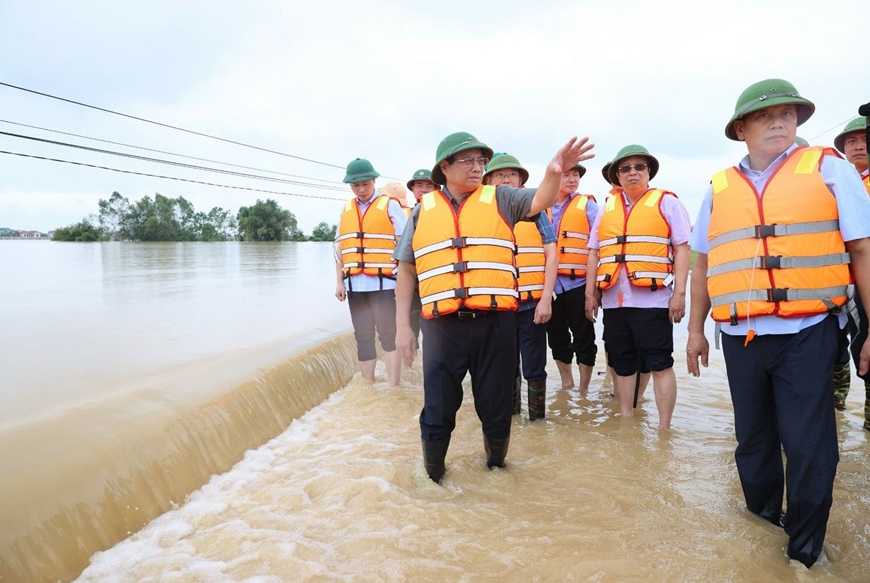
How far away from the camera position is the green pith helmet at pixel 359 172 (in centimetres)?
628

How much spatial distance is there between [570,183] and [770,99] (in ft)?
10.6

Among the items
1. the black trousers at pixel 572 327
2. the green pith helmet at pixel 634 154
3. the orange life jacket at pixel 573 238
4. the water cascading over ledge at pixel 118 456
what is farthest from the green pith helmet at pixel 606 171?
the water cascading over ledge at pixel 118 456

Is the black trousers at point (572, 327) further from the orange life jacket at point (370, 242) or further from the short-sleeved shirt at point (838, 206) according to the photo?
the short-sleeved shirt at point (838, 206)

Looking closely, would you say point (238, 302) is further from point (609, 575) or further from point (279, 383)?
point (609, 575)

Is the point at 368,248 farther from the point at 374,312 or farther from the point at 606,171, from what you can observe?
the point at 606,171

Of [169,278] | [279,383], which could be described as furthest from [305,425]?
[169,278]

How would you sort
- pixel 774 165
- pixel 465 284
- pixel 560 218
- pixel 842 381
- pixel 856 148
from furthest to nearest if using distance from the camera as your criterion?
pixel 560 218 < pixel 842 381 < pixel 856 148 < pixel 465 284 < pixel 774 165

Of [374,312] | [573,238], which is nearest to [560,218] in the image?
[573,238]

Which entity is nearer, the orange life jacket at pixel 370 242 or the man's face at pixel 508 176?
the man's face at pixel 508 176

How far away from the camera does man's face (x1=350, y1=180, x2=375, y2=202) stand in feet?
20.9

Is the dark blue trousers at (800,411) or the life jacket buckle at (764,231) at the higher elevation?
the life jacket buckle at (764,231)

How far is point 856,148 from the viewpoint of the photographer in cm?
490

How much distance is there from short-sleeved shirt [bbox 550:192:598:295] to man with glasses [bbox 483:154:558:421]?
0.74 metres

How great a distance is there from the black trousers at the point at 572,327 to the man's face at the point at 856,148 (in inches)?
105
